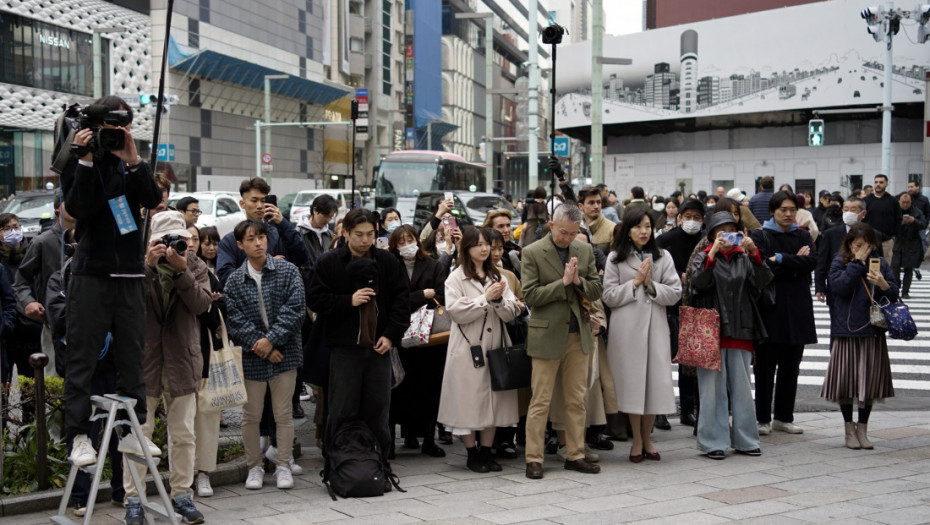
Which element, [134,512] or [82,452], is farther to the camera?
[134,512]

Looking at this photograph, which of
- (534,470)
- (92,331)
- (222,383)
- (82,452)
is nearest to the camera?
(82,452)

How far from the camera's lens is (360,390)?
684cm

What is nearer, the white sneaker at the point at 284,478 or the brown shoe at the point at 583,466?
the white sneaker at the point at 284,478

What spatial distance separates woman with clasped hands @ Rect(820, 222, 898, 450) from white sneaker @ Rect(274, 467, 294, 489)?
4.49 meters

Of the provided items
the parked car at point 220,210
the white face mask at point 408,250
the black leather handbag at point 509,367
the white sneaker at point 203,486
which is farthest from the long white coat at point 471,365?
the parked car at point 220,210

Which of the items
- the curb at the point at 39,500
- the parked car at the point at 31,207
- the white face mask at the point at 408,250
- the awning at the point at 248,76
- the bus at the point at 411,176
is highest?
the awning at the point at 248,76

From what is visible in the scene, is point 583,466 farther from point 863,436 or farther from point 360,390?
point 863,436

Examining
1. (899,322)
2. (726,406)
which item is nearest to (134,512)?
A: (726,406)

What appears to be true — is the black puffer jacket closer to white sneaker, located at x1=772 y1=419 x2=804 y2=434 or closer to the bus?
white sneaker, located at x1=772 y1=419 x2=804 y2=434

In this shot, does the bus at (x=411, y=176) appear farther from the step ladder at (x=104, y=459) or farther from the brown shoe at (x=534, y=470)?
the step ladder at (x=104, y=459)

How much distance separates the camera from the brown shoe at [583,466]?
7164 mm

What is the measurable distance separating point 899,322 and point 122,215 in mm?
5969

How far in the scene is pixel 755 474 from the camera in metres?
7.13

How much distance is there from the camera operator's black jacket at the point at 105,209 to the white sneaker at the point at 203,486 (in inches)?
78.3
